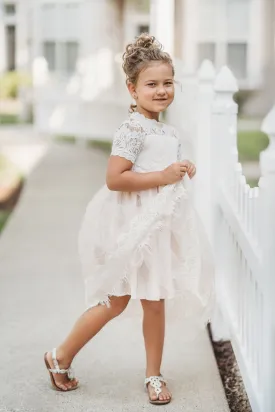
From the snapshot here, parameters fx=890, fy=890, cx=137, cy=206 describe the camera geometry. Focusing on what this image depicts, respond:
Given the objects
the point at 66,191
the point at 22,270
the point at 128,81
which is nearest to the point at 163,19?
the point at 66,191

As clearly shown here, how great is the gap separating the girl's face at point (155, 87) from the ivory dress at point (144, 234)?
0.27 feet

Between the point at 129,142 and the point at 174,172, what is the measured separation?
0.21 metres

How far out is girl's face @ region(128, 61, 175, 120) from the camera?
11.6 feet

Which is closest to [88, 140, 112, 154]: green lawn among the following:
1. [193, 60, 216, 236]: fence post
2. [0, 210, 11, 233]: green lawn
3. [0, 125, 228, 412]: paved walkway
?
[0, 210, 11, 233]: green lawn

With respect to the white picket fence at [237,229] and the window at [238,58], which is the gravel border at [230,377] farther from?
the window at [238,58]

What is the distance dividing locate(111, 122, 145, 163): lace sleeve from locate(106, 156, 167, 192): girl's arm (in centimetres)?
2

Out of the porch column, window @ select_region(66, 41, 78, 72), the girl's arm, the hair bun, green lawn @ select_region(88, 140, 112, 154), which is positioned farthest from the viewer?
window @ select_region(66, 41, 78, 72)

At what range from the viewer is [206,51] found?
1811 cm

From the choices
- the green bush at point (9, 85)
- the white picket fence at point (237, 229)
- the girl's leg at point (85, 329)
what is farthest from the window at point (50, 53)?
the girl's leg at point (85, 329)

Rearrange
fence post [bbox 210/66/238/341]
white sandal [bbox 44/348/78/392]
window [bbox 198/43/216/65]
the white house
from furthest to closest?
window [bbox 198/43/216/65]
the white house
fence post [bbox 210/66/238/341]
white sandal [bbox 44/348/78/392]

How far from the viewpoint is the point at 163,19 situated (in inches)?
378

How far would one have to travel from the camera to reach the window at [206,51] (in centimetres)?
1800

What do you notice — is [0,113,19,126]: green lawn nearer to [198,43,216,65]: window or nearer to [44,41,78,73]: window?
[44,41,78,73]: window

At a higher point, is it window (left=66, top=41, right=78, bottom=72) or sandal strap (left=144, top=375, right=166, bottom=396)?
window (left=66, top=41, right=78, bottom=72)
